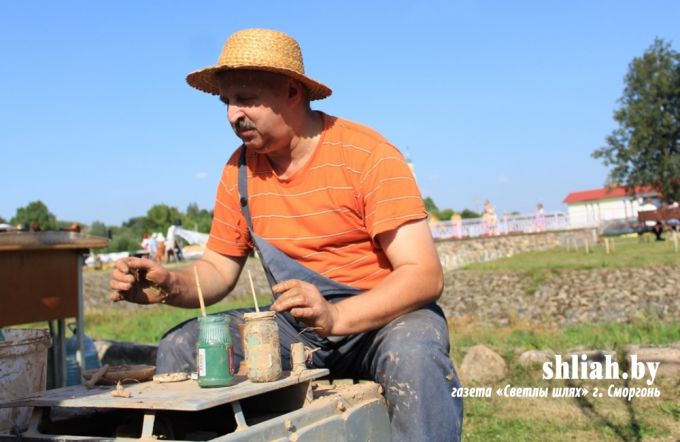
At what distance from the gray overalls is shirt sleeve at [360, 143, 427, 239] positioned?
32 centimetres

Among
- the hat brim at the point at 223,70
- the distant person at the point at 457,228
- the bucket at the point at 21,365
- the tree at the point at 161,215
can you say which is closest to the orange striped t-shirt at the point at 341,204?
the hat brim at the point at 223,70

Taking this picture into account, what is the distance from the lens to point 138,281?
2738 millimetres

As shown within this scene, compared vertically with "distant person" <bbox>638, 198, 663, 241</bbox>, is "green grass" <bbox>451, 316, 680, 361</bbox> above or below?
below

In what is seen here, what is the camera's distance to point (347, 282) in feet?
9.29

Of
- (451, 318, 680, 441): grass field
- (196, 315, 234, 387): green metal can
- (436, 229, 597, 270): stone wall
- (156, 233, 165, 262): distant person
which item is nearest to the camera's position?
(196, 315, 234, 387): green metal can

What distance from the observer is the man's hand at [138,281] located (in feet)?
8.77

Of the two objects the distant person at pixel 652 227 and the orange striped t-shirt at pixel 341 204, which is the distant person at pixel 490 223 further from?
the orange striped t-shirt at pixel 341 204

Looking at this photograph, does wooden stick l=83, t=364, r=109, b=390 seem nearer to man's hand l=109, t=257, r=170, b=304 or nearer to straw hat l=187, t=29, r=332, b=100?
man's hand l=109, t=257, r=170, b=304

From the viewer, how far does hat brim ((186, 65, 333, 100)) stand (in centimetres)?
279

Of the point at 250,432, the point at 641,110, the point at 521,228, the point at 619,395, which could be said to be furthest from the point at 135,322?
the point at 641,110

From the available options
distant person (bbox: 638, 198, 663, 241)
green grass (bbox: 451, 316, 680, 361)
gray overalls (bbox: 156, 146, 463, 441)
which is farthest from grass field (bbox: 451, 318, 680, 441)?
distant person (bbox: 638, 198, 663, 241)

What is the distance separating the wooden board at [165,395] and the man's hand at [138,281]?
0.36m

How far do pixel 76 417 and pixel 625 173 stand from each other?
46419 mm

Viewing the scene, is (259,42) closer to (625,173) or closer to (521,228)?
(521,228)
